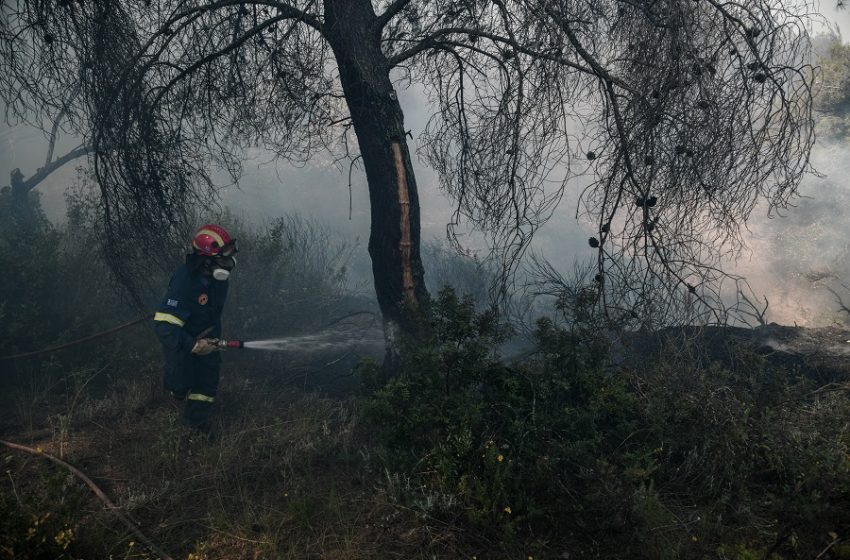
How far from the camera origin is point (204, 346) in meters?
4.64

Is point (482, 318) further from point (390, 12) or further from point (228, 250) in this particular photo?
point (390, 12)

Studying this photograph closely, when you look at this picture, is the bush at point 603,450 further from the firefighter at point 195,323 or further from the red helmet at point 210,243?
the red helmet at point 210,243

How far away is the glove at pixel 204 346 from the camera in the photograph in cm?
462

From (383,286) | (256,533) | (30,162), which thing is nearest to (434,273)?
(383,286)

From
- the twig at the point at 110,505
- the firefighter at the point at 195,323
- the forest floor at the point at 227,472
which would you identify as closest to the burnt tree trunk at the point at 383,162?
the forest floor at the point at 227,472

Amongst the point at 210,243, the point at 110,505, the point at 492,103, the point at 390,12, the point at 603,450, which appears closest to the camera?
the point at 110,505

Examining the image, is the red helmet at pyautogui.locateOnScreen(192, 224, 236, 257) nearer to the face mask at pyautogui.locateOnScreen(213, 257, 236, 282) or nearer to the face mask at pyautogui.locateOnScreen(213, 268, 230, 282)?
the face mask at pyautogui.locateOnScreen(213, 257, 236, 282)

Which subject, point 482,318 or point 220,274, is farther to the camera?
point 220,274

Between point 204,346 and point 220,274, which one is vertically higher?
point 220,274

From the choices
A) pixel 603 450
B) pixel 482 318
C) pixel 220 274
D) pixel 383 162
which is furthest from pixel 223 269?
pixel 603 450

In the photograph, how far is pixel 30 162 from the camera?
31.8m

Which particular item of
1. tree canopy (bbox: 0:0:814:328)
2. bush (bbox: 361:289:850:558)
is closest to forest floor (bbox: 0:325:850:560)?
bush (bbox: 361:289:850:558)

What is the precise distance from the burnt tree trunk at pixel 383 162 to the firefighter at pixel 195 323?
57.5 inches

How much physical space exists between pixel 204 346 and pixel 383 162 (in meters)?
2.28
